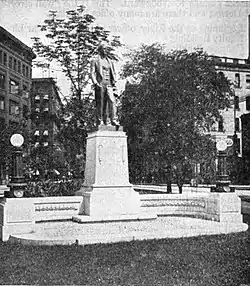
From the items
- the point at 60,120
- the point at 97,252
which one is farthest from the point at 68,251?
the point at 60,120

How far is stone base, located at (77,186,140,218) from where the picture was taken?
1291cm

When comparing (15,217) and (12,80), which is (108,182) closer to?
(15,217)

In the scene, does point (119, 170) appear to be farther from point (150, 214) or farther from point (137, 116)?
point (137, 116)

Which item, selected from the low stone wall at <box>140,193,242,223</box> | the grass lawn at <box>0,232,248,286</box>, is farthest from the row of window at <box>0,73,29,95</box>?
the grass lawn at <box>0,232,248,286</box>

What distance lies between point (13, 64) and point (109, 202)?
123 ft

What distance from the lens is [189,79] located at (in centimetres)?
2664

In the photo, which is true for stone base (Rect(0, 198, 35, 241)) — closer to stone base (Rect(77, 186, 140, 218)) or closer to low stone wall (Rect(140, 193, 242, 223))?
stone base (Rect(77, 186, 140, 218))

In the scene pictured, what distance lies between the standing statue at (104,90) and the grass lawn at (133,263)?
483 centimetres

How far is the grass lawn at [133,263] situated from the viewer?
7156 millimetres

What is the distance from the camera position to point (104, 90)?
1407 centimetres

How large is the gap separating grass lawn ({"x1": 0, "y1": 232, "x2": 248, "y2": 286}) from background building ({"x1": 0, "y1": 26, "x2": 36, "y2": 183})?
3193 centimetres

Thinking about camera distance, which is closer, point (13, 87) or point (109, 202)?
point (109, 202)

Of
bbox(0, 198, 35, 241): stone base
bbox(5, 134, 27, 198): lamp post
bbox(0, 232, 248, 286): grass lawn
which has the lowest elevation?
bbox(0, 232, 248, 286): grass lawn

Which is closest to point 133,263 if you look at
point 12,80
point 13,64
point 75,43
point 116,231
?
point 116,231
